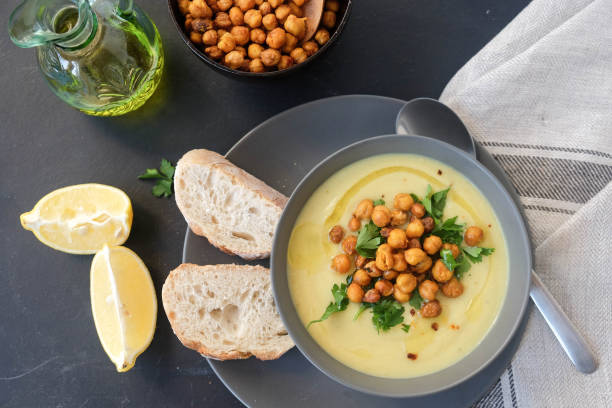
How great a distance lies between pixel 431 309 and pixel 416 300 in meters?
0.07

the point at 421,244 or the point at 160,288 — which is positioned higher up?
the point at 421,244

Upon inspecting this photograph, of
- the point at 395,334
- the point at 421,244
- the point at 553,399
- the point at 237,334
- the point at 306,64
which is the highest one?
the point at 306,64

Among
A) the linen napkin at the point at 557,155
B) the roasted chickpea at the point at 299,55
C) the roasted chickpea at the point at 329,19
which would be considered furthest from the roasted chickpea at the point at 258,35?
the linen napkin at the point at 557,155

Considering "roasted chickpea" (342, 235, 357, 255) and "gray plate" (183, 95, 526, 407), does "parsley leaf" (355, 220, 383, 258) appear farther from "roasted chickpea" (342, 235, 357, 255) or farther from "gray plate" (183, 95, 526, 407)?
"gray plate" (183, 95, 526, 407)

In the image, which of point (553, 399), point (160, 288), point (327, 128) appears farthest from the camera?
point (160, 288)

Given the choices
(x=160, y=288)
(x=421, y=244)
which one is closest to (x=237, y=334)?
(x=160, y=288)

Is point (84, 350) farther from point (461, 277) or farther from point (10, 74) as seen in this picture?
point (461, 277)

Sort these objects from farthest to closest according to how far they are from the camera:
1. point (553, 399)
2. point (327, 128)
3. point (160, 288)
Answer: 1. point (160, 288)
2. point (327, 128)
3. point (553, 399)

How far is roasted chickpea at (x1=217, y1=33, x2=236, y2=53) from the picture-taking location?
2.15 metres

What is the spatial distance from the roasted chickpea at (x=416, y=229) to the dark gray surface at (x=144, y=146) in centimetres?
72

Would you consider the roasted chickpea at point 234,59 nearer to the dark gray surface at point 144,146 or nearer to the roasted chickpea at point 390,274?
the dark gray surface at point 144,146

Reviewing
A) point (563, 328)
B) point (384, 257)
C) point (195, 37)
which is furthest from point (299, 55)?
point (563, 328)

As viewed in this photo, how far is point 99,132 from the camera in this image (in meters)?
2.43

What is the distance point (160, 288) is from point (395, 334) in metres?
1.00
